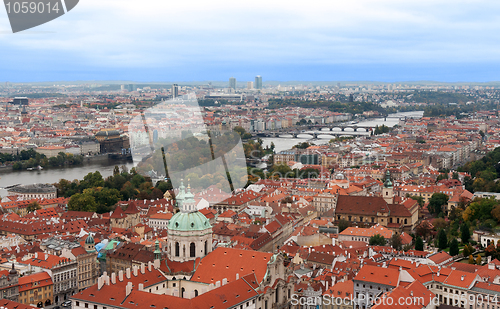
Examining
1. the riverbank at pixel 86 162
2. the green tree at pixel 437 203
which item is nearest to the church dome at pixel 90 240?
the green tree at pixel 437 203

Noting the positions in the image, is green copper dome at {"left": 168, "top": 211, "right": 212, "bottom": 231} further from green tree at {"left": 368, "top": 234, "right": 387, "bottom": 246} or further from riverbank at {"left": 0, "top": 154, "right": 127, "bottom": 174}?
riverbank at {"left": 0, "top": 154, "right": 127, "bottom": 174}

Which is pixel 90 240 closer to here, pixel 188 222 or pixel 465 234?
pixel 188 222

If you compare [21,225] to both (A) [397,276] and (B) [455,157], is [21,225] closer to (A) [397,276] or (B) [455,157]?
(A) [397,276]

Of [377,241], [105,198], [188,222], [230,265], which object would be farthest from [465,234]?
[105,198]

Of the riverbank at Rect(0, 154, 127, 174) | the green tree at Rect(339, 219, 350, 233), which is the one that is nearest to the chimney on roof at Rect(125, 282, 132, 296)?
the green tree at Rect(339, 219, 350, 233)

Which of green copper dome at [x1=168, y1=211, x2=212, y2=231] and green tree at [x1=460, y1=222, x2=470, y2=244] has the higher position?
green copper dome at [x1=168, y1=211, x2=212, y2=231]

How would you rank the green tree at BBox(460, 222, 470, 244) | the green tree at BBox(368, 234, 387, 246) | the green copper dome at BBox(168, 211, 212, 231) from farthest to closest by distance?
the green tree at BBox(460, 222, 470, 244) → the green tree at BBox(368, 234, 387, 246) → the green copper dome at BBox(168, 211, 212, 231)

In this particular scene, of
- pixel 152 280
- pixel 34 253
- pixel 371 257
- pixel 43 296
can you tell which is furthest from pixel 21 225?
pixel 371 257
